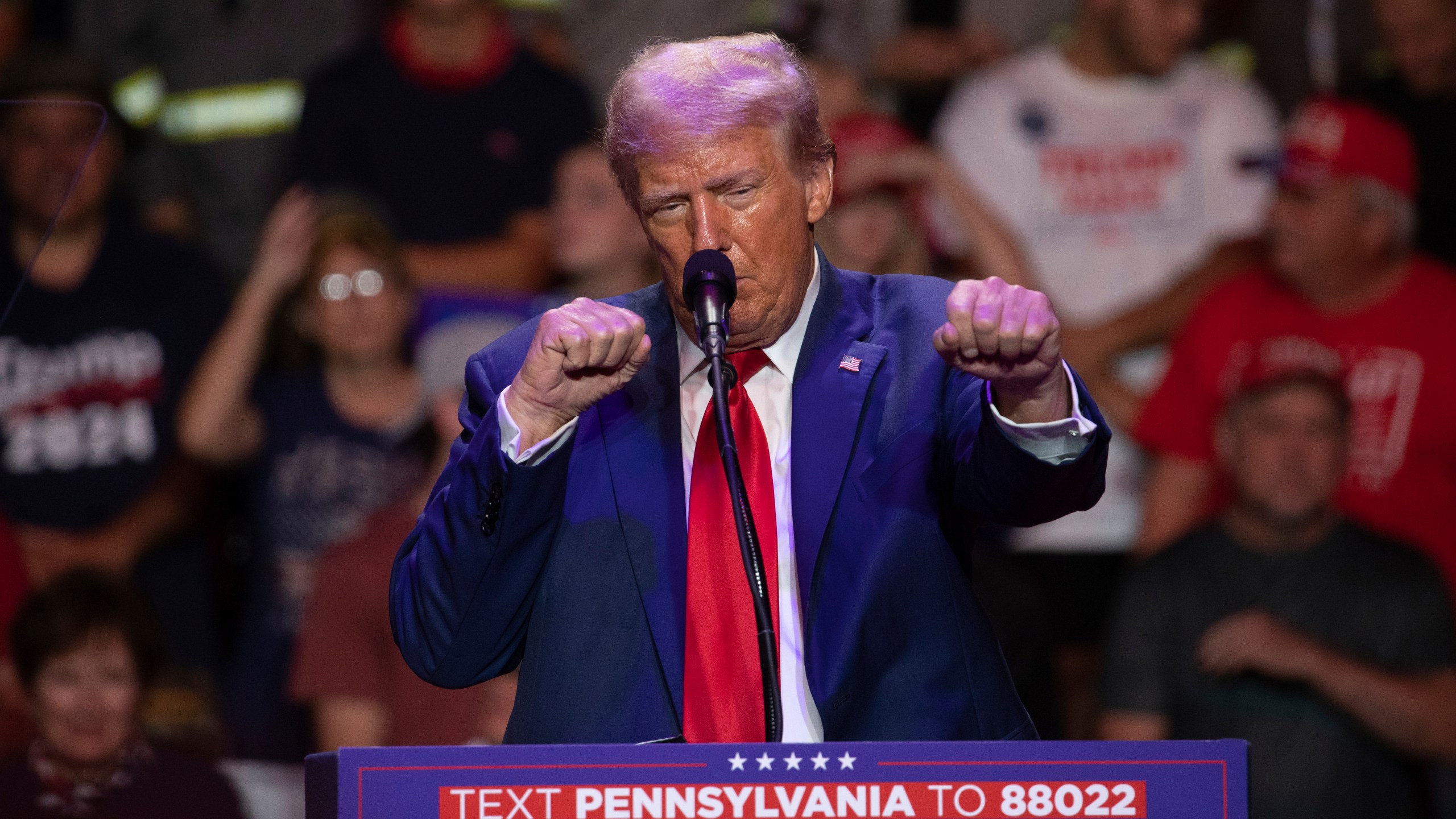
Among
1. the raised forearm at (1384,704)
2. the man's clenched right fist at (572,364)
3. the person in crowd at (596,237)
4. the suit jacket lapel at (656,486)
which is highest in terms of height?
the person in crowd at (596,237)

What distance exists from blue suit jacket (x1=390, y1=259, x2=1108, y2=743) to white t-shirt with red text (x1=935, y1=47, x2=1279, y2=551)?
291 centimetres

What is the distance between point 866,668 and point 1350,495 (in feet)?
9.39

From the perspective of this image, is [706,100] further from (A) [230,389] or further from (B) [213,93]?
(B) [213,93]

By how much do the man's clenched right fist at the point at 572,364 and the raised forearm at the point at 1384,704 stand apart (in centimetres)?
257

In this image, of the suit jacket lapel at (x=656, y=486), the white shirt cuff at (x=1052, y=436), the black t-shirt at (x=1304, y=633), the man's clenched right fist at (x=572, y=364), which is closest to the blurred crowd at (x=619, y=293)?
the black t-shirt at (x=1304, y=633)

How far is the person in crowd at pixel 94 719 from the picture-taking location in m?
3.46

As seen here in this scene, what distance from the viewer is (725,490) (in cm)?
191

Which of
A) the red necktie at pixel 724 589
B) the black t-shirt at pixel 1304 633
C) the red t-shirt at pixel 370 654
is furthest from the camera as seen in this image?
the red t-shirt at pixel 370 654

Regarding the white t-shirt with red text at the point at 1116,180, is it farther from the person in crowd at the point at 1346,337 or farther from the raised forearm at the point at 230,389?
the raised forearm at the point at 230,389

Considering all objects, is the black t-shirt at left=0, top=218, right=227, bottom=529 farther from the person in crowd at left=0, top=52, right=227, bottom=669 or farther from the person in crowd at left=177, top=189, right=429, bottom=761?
the person in crowd at left=177, top=189, right=429, bottom=761

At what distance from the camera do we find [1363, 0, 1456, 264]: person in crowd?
4.66 metres

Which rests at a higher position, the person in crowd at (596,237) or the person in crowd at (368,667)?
the person in crowd at (596,237)

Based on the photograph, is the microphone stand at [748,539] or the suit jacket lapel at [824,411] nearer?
the microphone stand at [748,539]

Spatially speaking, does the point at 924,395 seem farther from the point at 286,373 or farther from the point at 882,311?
the point at 286,373
